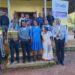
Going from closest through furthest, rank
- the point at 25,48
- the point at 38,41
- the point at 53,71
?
the point at 53,71
the point at 25,48
the point at 38,41

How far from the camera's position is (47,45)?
12.9m

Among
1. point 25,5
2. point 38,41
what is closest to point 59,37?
point 38,41

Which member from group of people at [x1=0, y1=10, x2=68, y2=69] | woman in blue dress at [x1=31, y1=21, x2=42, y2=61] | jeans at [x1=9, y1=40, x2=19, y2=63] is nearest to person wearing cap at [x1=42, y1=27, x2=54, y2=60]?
group of people at [x1=0, y1=10, x2=68, y2=69]

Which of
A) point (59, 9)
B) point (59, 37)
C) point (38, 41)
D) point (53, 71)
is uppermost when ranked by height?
point (59, 9)

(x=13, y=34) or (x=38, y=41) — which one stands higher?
(x=13, y=34)

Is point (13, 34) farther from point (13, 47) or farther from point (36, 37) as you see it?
point (36, 37)

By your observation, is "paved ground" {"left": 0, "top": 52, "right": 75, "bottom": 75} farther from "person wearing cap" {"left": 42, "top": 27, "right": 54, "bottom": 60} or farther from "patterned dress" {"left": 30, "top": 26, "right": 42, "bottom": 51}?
"patterned dress" {"left": 30, "top": 26, "right": 42, "bottom": 51}

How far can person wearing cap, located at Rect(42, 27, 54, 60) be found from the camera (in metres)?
12.9

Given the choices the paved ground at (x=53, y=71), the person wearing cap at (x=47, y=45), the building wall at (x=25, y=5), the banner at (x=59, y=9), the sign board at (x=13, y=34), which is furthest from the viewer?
the building wall at (x=25, y=5)

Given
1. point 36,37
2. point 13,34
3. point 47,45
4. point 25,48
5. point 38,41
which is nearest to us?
point 13,34

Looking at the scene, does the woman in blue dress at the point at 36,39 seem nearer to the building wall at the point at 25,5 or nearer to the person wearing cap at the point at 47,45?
the person wearing cap at the point at 47,45

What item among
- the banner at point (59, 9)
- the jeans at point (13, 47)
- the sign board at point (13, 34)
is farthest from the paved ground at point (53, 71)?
the banner at point (59, 9)

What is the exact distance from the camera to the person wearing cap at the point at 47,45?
12867 millimetres

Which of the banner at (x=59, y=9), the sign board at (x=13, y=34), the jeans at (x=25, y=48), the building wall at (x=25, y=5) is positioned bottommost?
the jeans at (x=25, y=48)
